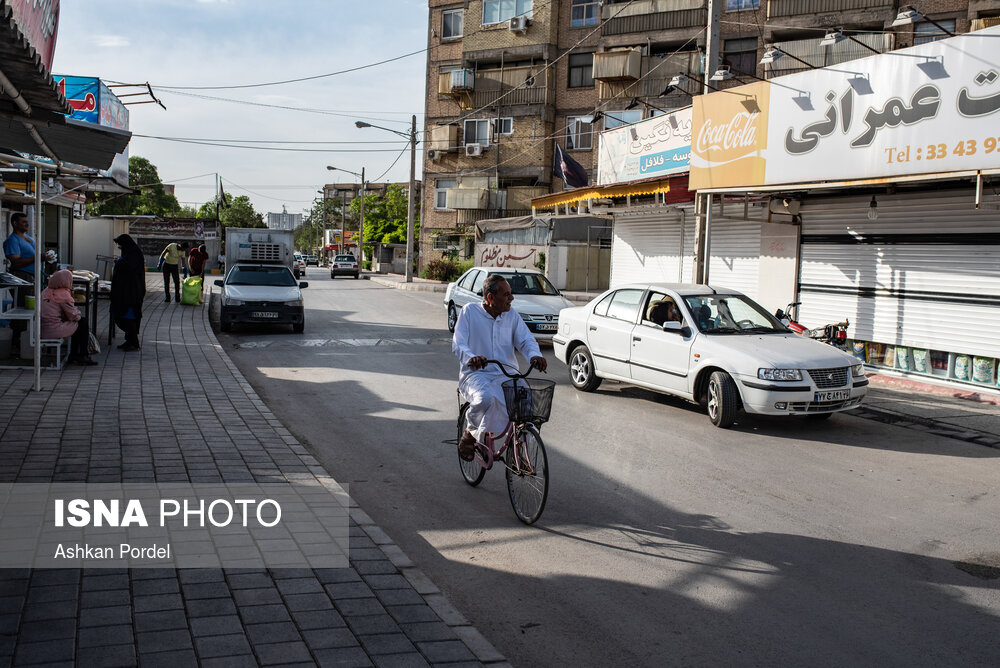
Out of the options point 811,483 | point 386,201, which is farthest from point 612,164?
point 386,201

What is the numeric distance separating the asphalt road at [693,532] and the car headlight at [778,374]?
668 mm

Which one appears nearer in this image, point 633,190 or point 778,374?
point 778,374

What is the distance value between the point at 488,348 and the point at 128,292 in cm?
910

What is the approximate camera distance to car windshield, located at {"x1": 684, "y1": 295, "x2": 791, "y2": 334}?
1057 cm

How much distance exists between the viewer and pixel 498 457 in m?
6.39

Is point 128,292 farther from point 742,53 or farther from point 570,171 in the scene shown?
point 742,53

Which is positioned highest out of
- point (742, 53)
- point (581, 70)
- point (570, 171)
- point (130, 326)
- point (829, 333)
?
point (581, 70)

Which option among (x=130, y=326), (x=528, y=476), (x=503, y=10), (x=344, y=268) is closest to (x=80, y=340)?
(x=130, y=326)

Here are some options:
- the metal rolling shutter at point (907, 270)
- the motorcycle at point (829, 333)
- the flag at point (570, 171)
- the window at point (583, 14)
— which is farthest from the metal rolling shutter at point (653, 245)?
the window at point (583, 14)

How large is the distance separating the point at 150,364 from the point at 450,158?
38.6m

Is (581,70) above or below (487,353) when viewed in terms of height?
above

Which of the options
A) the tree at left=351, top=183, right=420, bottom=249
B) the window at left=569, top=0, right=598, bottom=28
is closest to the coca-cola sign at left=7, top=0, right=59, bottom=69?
the window at left=569, top=0, right=598, bottom=28

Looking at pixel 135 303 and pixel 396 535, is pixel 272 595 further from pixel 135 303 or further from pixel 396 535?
pixel 135 303

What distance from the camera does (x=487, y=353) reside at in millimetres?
6457
